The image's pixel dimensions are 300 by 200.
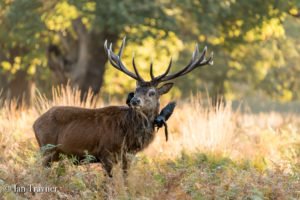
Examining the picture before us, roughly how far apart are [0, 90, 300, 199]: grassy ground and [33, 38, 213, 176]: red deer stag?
0.22 m

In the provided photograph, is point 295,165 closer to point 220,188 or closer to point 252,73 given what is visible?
point 220,188

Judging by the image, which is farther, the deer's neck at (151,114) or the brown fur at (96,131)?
the deer's neck at (151,114)

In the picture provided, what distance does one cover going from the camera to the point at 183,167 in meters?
11.1

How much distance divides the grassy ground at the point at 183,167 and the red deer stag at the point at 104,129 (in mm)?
216

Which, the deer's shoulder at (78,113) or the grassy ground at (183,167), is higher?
the deer's shoulder at (78,113)

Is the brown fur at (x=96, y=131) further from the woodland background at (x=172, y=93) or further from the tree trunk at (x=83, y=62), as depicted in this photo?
the tree trunk at (x=83, y=62)

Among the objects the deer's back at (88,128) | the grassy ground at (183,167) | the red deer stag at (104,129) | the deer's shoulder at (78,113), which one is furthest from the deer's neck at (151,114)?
the grassy ground at (183,167)

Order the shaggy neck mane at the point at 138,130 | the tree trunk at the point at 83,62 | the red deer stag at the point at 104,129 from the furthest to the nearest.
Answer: the tree trunk at the point at 83,62
the shaggy neck mane at the point at 138,130
the red deer stag at the point at 104,129

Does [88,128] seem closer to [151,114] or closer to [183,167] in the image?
[151,114]

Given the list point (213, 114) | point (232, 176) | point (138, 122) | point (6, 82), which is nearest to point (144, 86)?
point (138, 122)

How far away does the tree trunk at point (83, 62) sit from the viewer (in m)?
21.7

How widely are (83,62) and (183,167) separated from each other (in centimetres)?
1118

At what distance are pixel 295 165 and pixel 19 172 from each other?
3.57m

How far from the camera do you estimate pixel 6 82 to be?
84.8 feet
